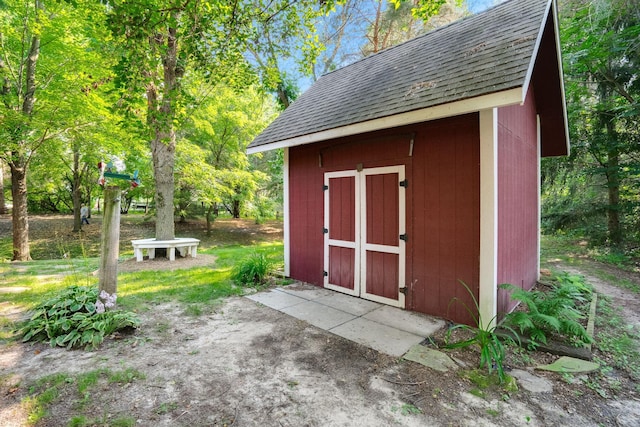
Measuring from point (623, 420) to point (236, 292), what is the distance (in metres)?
4.42

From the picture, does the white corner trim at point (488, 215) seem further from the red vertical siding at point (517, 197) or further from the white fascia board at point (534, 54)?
the white fascia board at point (534, 54)

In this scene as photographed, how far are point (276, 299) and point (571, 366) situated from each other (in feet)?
11.4

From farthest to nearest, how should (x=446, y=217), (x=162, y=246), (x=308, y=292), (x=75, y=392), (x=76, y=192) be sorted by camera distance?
(x=76, y=192) → (x=162, y=246) → (x=308, y=292) → (x=446, y=217) → (x=75, y=392)

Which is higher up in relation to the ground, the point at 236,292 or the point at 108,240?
the point at 108,240

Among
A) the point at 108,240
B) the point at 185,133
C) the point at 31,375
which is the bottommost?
the point at 31,375

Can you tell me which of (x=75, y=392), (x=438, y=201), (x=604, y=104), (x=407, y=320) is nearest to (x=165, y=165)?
(x=75, y=392)

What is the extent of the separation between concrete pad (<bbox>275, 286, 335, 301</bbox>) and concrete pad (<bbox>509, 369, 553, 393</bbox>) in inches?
106

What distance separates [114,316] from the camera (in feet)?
10.8

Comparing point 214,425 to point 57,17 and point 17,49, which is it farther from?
point 17,49

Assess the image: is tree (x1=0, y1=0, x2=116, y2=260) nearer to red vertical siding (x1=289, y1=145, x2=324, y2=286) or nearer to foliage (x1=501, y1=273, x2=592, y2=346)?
red vertical siding (x1=289, y1=145, x2=324, y2=286)

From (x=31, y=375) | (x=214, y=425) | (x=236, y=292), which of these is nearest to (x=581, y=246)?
(x=236, y=292)

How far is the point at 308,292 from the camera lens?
495cm

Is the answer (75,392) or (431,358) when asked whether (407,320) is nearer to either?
(431,358)

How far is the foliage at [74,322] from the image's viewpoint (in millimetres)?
2994
